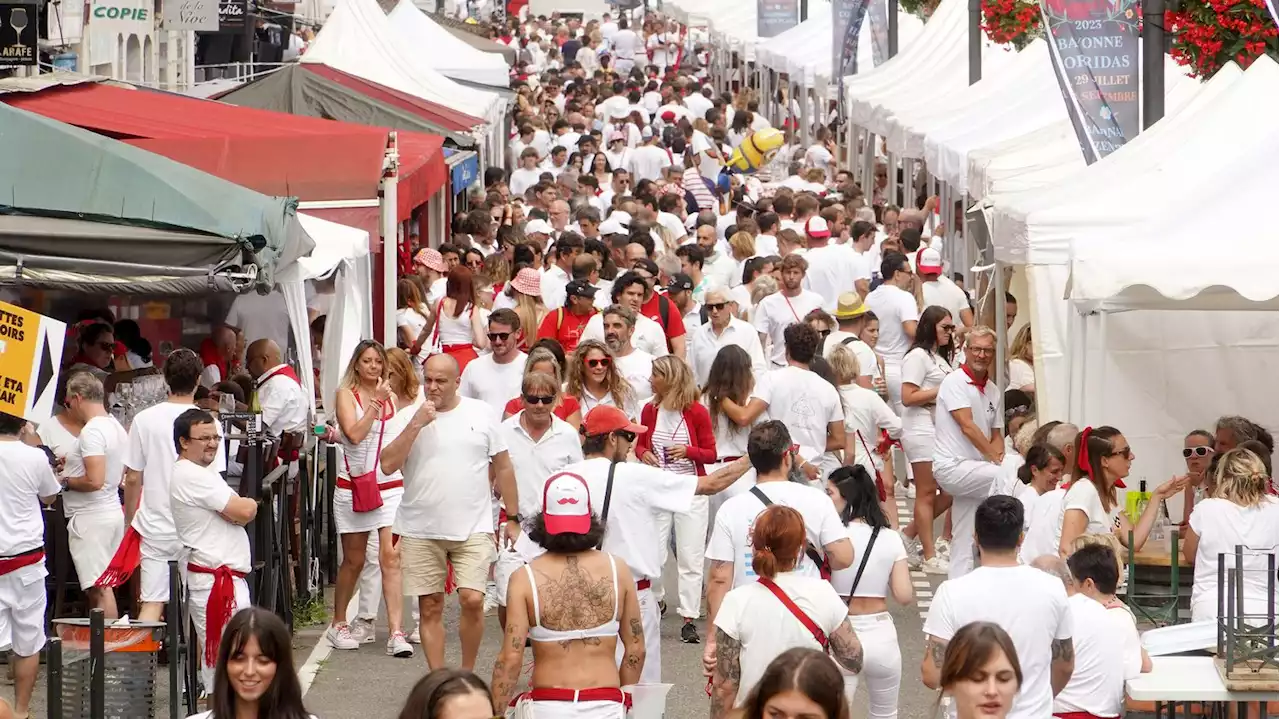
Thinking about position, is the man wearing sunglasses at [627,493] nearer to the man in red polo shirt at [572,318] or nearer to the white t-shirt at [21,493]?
the white t-shirt at [21,493]

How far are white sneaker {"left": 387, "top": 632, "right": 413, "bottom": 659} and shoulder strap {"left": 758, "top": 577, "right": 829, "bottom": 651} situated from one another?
4129mm

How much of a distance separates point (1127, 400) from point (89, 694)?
6430mm

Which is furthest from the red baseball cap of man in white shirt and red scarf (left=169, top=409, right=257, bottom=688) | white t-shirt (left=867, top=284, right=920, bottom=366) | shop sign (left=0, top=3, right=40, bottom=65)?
shop sign (left=0, top=3, right=40, bottom=65)

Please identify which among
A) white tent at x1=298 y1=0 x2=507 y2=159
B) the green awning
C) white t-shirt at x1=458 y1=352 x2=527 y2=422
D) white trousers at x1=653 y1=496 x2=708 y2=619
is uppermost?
white tent at x1=298 y1=0 x2=507 y2=159

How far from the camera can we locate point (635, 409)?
38.8 ft

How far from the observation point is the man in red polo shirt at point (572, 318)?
13.2 metres

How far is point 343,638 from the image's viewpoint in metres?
11.1

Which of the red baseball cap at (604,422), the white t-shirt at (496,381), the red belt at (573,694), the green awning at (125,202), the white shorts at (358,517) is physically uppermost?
the green awning at (125,202)

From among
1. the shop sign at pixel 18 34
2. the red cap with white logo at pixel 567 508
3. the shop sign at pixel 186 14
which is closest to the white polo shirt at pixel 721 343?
the shop sign at pixel 18 34

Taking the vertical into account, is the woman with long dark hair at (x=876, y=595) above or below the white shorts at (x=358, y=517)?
above

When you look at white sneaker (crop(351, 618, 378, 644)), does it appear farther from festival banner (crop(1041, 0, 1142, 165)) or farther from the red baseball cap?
festival banner (crop(1041, 0, 1142, 165))

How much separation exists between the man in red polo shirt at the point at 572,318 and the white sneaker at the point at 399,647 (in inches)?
110

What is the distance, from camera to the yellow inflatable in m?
31.6

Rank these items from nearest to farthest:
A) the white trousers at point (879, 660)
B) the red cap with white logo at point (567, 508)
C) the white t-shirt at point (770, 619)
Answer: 1. the white t-shirt at point (770, 619)
2. the red cap with white logo at point (567, 508)
3. the white trousers at point (879, 660)
